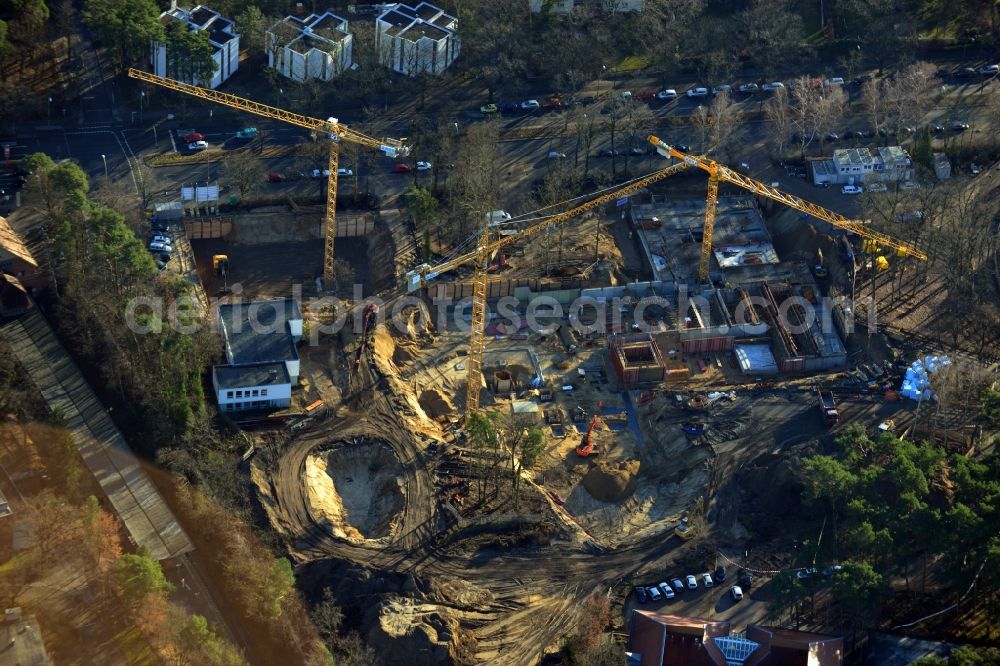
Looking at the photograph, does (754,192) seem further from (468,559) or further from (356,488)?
(356,488)

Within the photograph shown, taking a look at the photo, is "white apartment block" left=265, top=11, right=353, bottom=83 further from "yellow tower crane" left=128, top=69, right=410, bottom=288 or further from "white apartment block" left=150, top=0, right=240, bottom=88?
"yellow tower crane" left=128, top=69, right=410, bottom=288

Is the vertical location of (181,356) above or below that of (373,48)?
below

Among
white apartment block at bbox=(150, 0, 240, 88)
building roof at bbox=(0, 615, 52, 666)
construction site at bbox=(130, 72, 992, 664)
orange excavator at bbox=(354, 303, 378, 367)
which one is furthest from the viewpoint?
white apartment block at bbox=(150, 0, 240, 88)

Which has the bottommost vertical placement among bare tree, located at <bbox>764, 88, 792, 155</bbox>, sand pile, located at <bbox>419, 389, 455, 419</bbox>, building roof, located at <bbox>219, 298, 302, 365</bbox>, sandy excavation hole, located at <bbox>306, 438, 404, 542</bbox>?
sandy excavation hole, located at <bbox>306, 438, 404, 542</bbox>

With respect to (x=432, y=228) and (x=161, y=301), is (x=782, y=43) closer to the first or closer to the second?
(x=432, y=228)

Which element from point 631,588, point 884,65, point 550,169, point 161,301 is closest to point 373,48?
point 550,169

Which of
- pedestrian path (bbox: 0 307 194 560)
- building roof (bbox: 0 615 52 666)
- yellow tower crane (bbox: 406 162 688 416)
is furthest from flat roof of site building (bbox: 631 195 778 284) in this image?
building roof (bbox: 0 615 52 666)
